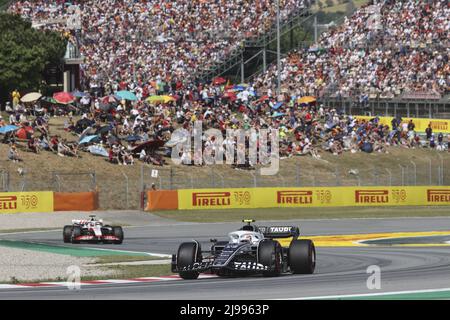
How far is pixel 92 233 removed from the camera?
1205 inches

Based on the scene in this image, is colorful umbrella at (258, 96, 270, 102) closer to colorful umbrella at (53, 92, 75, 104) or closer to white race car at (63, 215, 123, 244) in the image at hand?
colorful umbrella at (53, 92, 75, 104)

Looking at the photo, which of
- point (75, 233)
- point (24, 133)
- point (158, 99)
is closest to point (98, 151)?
point (24, 133)

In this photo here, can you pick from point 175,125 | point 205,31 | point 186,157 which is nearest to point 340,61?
point 205,31

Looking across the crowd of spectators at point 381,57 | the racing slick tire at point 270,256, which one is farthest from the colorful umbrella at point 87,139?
the racing slick tire at point 270,256

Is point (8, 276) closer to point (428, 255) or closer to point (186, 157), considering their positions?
point (428, 255)

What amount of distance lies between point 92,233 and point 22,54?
2661 cm

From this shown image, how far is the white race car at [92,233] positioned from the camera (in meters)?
30.6

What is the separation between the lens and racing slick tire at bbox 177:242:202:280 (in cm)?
1945

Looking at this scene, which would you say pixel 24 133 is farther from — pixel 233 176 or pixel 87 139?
pixel 233 176

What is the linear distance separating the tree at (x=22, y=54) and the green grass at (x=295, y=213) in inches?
608

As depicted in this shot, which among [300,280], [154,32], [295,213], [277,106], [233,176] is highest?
[154,32]

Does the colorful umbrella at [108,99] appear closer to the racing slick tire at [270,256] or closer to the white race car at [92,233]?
the white race car at [92,233]

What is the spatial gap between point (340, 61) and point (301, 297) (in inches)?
2058

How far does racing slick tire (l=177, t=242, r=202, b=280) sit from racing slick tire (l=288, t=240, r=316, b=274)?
1.80m
